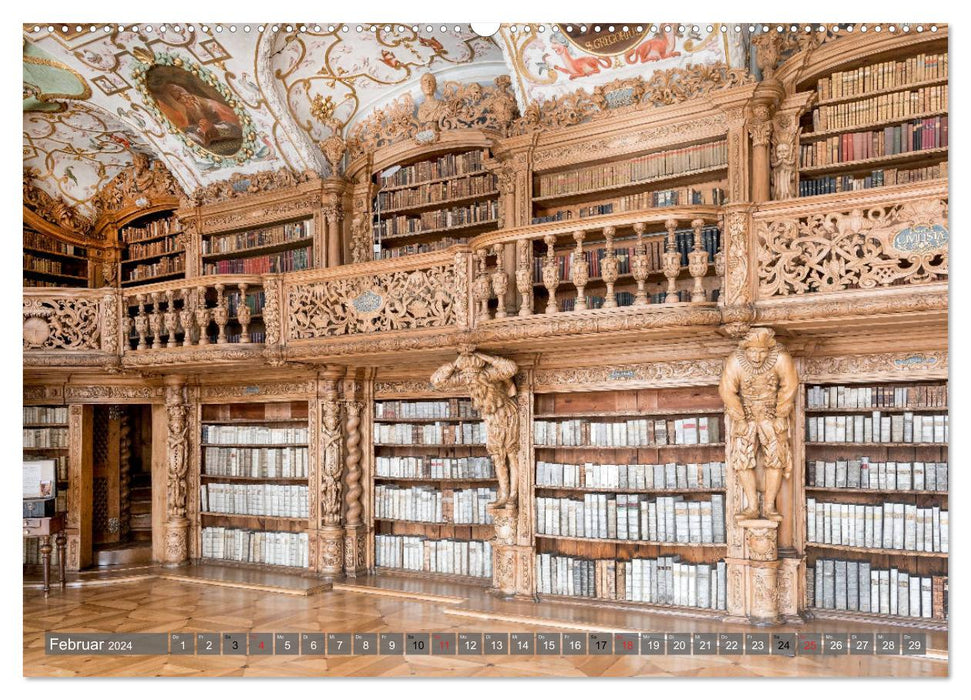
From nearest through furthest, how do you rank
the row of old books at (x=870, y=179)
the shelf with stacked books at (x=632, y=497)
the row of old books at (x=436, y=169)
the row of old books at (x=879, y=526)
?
the row of old books at (x=879, y=526)
the row of old books at (x=870, y=179)
the shelf with stacked books at (x=632, y=497)
the row of old books at (x=436, y=169)

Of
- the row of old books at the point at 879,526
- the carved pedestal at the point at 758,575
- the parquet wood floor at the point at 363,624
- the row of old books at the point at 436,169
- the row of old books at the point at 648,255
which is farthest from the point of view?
the row of old books at the point at 436,169

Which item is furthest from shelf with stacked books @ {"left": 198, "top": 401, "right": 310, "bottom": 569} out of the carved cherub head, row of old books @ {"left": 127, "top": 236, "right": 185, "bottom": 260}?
the carved cherub head

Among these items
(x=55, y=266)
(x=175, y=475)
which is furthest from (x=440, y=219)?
(x=55, y=266)

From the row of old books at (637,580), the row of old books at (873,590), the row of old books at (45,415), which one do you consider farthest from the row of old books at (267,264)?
the row of old books at (873,590)

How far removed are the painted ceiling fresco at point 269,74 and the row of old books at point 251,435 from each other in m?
2.57

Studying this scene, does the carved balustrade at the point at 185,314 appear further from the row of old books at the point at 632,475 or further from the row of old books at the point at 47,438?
the row of old books at the point at 632,475

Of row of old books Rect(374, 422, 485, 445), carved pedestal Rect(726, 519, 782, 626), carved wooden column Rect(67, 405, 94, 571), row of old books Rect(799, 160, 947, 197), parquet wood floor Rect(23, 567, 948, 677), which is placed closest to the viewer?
parquet wood floor Rect(23, 567, 948, 677)

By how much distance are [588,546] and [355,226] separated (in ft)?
12.2

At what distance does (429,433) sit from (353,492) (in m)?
0.95

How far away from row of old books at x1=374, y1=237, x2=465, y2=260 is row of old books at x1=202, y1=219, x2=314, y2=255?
2.70 ft

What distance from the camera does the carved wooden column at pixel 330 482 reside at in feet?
23.9

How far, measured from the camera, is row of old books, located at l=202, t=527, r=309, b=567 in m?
7.60

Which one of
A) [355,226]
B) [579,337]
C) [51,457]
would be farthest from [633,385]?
[51,457]

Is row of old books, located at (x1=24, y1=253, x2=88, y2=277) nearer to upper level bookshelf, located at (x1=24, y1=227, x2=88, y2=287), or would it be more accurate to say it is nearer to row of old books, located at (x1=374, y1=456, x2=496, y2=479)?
upper level bookshelf, located at (x1=24, y1=227, x2=88, y2=287)
